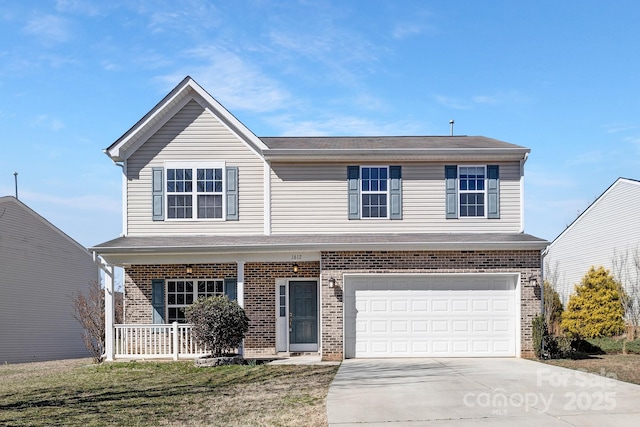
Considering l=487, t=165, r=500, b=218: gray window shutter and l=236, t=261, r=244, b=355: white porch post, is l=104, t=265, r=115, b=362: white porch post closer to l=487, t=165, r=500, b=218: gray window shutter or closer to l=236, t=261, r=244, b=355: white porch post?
l=236, t=261, r=244, b=355: white porch post

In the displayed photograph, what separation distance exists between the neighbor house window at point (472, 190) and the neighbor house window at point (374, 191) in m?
2.18

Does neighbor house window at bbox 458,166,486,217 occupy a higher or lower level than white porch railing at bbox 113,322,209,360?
higher

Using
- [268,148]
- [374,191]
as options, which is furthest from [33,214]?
[374,191]

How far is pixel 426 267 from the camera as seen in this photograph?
17.0 meters

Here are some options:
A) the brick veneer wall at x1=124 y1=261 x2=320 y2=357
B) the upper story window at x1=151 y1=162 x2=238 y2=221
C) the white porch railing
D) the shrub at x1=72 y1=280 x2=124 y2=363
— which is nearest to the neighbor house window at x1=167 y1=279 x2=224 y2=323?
the brick veneer wall at x1=124 y1=261 x2=320 y2=357

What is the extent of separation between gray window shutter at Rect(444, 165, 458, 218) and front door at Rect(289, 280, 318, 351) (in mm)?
4417

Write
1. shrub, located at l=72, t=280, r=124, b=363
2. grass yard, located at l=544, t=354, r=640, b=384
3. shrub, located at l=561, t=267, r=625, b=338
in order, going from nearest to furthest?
1. grass yard, located at l=544, t=354, r=640, b=384
2. shrub, located at l=72, t=280, r=124, b=363
3. shrub, located at l=561, t=267, r=625, b=338

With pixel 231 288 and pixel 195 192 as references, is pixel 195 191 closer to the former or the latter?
pixel 195 192

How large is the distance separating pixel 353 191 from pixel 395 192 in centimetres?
121

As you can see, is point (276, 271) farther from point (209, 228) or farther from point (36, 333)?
point (36, 333)

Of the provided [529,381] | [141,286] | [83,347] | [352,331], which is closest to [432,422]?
[529,381]

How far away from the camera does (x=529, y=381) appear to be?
12.6m

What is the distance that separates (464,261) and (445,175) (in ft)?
8.96

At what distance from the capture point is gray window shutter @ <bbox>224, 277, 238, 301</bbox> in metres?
18.3
